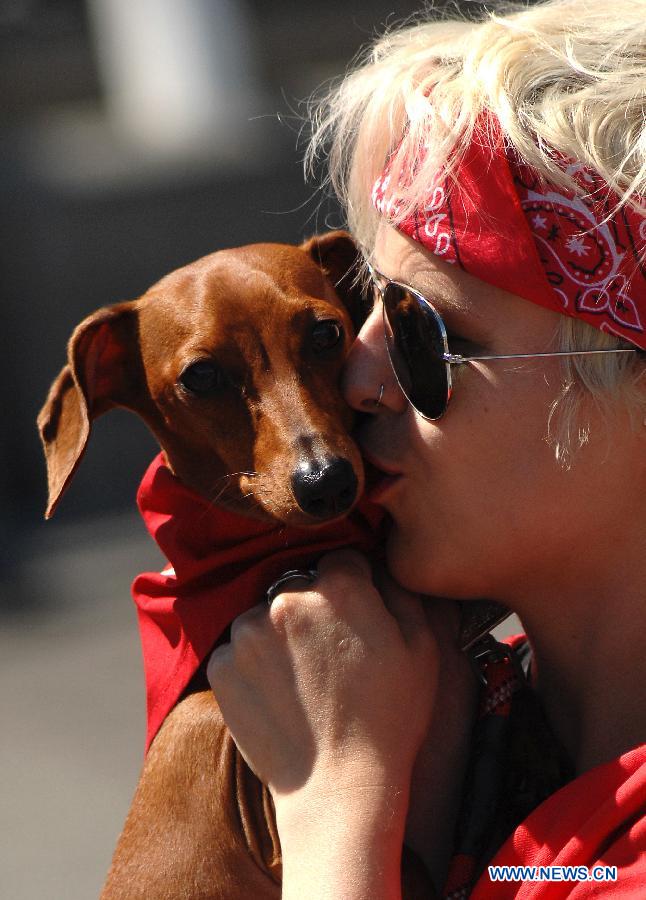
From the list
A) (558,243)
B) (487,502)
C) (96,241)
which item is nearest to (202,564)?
(487,502)

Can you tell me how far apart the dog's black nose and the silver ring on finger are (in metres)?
0.10

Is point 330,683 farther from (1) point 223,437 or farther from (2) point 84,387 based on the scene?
(2) point 84,387

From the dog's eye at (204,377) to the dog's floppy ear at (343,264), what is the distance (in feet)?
1.20

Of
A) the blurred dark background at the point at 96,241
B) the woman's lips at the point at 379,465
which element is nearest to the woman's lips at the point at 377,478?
the woman's lips at the point at 379,465

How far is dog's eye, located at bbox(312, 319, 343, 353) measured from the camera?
1.82 metres

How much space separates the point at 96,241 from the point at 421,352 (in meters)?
6.88

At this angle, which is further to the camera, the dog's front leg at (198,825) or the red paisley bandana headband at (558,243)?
the dog's front leg at (198,825)

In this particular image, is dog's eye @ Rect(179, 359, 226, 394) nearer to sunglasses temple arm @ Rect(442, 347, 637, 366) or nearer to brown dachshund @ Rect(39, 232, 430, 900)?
brown dachshund @ Rect(39, 232, 430, 900)

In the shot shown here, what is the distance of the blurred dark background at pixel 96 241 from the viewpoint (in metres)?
4.55

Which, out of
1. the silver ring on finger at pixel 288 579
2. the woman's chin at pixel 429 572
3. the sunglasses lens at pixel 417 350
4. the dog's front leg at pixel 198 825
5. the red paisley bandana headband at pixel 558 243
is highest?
the red paisley bandana headband at pixel 558 243

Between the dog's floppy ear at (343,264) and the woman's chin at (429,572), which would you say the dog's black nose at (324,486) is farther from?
the dog's floppy ear at (343,264)

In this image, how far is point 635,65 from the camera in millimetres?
1501

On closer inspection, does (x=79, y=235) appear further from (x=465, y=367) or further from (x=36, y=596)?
(x=465, y=367)

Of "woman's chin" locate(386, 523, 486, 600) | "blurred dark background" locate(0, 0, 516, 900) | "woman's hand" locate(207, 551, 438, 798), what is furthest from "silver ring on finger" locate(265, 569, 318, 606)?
"blurred dark background" locate(0, 0, 516, 900)
